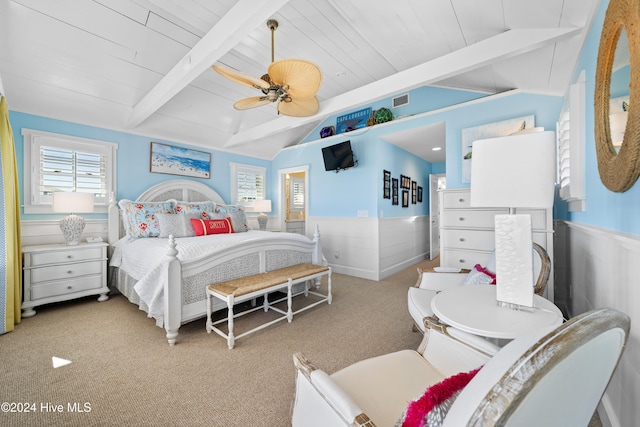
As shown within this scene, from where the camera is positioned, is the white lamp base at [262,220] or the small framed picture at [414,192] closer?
the white lamp base at [262,220]

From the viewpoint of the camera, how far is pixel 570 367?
0.44 m

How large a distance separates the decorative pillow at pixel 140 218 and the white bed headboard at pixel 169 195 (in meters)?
0.16

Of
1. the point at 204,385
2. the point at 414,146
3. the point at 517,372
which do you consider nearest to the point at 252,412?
the point at 204,385

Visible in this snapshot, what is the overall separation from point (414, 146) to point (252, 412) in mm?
4487

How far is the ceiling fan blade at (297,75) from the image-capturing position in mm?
1889

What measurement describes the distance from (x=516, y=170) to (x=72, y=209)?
4.09 meters

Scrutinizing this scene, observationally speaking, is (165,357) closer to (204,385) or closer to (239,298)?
(204,385)

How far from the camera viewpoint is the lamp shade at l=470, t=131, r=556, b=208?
1.11 m

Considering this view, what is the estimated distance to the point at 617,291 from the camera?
116cm

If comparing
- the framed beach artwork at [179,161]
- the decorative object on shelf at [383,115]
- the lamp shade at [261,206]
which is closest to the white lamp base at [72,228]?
the framed beach artwork at [179,161]

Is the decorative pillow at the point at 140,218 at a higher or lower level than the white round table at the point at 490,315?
higher

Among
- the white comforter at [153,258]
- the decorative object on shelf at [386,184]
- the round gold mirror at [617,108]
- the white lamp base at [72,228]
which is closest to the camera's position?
the round gold mirror at [617,108]

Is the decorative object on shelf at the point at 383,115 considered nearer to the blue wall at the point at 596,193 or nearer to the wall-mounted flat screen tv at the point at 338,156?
the wall-mounted flat screen tv at the point at 338,156

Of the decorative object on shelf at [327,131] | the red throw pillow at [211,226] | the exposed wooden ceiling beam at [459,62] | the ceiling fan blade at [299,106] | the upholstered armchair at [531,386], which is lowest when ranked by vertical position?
A: the upholstered armchair at [531,386]
